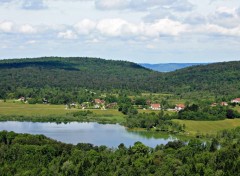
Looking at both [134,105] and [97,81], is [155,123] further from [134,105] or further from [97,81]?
[97,81]

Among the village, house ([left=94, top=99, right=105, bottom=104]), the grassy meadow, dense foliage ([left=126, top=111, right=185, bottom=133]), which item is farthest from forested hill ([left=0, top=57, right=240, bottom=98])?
dense foliage ([left=126, top=111, right=185, bottom=133])

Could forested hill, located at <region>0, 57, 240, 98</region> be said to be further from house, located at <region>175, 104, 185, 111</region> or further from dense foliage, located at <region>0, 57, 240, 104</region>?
house, located at <region>175, 104, 185, 111</region>

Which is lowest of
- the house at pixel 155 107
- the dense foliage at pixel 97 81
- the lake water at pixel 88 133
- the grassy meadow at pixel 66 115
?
the lake water at pixel 88 133

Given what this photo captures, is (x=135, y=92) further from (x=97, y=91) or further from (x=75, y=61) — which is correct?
(x=75, y=61)

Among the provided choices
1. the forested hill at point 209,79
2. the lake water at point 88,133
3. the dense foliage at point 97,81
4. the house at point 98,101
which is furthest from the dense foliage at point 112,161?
the forested hill at point 209,79

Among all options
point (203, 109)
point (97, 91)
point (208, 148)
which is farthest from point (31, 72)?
point (208, 148)

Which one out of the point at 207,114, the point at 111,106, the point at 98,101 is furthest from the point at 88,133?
the point at 98,101

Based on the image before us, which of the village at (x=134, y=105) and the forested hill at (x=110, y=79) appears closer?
the village at (x=134, y=105)

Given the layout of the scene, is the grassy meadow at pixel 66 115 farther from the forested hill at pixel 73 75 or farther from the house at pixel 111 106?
the forested hill at pixel 73 75
